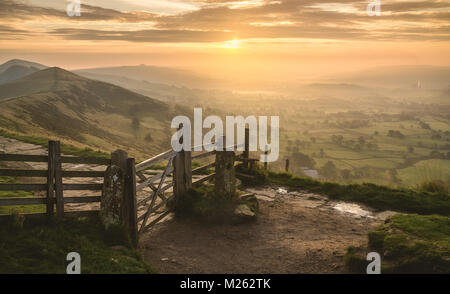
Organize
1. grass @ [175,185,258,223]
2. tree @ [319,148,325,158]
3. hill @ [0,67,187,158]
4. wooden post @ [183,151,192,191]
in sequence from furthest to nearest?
tree @ [319,148,325,158] → hill @ [0,67,187,158] → wooden post @ [183,151,192,191] → grass @ [175,185,258,223]

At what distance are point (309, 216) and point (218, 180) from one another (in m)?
2.98

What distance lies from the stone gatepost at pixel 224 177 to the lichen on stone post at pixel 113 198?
3.21 m

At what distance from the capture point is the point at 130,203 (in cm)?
727

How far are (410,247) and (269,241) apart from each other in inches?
123

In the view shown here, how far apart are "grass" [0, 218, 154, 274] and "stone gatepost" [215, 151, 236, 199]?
3460 millimetres

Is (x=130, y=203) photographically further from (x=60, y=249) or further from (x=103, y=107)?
(x=103, y=107)

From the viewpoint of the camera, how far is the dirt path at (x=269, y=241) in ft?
22.7

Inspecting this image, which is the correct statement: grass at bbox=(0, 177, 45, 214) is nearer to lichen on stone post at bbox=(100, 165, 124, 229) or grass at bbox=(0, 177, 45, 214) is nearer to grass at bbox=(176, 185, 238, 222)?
lichen on stone post at bbox=(100, 165, 124, 229)

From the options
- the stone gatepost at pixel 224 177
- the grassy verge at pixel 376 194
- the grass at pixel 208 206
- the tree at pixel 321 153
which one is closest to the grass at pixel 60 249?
the grass at pixel 208 206

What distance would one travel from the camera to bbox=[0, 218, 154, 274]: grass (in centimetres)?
530

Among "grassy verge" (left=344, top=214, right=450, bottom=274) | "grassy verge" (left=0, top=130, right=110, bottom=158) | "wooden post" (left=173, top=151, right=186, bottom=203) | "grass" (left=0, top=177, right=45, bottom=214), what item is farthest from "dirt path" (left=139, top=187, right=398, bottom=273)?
"grassy verge" (left=0, top=130, right=110, bottom=158)

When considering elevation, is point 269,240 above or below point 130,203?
below

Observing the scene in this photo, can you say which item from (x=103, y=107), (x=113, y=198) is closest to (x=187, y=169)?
(x=113, y=198)

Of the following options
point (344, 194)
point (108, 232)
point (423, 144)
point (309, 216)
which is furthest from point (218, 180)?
point (423, 144)
